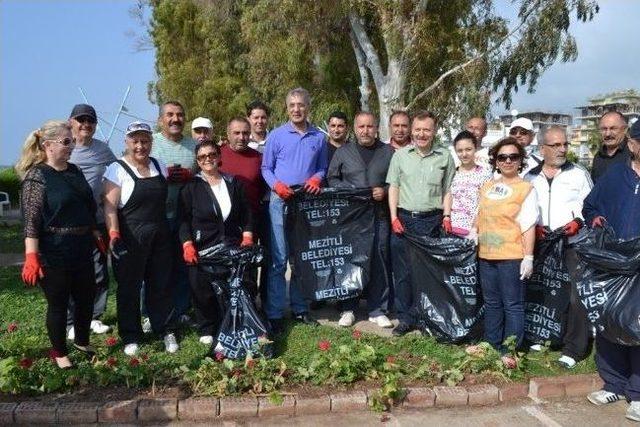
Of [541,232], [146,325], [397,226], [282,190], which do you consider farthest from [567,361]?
[146,325]

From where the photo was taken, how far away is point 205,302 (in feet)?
15.8

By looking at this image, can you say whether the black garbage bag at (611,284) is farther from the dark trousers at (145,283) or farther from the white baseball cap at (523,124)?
the dark trousers at (145,283)

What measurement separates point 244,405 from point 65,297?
60.7 inches

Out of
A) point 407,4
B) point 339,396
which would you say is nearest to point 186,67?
point 407,4

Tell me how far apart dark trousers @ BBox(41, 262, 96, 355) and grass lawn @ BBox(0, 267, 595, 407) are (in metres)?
0.22

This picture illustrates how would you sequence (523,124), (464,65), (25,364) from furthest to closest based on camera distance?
(464,65)
(523,124)
(25,364)

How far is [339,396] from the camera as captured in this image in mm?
3914

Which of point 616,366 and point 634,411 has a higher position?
point 616,366

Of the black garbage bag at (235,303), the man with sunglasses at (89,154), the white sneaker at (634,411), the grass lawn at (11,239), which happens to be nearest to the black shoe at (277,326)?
the black garbage bag at (235,303)

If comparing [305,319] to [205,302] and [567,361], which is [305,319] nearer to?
[205,302]

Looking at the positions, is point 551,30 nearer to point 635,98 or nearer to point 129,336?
point 129,336

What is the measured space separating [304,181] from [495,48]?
12.8 m

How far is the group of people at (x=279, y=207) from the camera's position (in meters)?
4.08

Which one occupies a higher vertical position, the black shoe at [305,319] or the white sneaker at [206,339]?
the white sneaker at [206,339]
